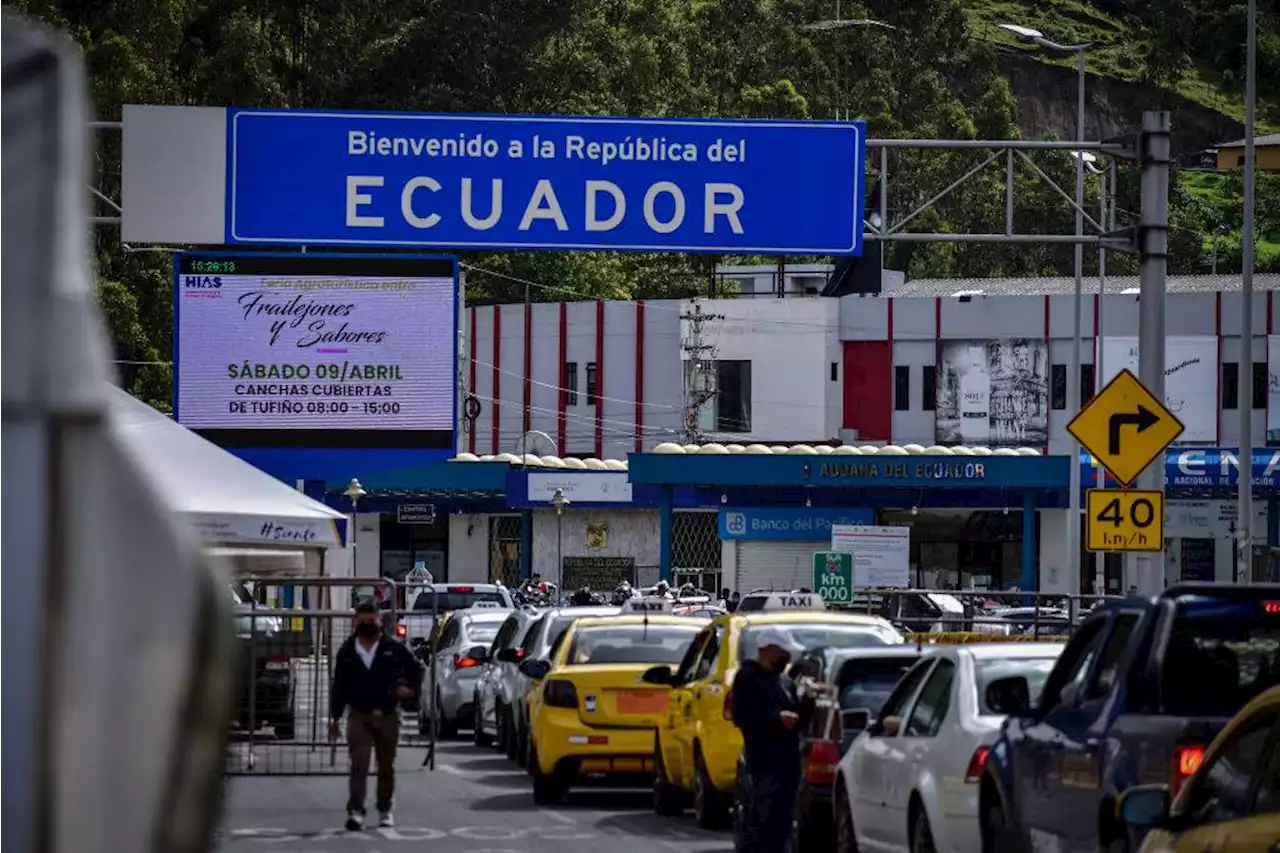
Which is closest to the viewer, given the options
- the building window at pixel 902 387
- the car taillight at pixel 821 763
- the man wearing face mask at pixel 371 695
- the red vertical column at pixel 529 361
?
the car taillight at pixel 821 763

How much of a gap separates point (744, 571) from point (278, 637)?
1660 inches

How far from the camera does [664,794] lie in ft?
65.5

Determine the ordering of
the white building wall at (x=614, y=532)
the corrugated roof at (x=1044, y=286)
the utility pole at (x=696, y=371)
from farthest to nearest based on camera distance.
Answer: the corrugated roof at (x=1044, y=286)
the utility pole at (x=696, y=371)
the white building wall at (x=614, y=532)

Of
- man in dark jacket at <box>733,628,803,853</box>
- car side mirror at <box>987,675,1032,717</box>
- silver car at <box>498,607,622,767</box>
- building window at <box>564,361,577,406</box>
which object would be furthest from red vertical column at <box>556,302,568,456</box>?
car side mirror at <box>987,675,1032,717</box>

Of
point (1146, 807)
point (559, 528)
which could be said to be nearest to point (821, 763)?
point (1146, 807)

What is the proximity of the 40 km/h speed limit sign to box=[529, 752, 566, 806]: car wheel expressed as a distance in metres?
4.97

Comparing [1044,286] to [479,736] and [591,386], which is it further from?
[479,736]

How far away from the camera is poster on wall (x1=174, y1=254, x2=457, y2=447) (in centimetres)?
3938

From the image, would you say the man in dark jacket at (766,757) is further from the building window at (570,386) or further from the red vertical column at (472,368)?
the red vertical column at (472,368)

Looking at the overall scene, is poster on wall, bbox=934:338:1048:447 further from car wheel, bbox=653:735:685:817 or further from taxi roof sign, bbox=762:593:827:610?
car wheel, bbox=653:735:685:817

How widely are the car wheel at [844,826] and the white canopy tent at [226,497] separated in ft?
12.8

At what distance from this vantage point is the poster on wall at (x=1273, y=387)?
7075 cm

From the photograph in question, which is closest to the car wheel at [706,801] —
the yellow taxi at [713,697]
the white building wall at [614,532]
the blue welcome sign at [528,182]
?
the yellow taxi at [713,697]

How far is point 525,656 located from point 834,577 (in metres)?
18.0
